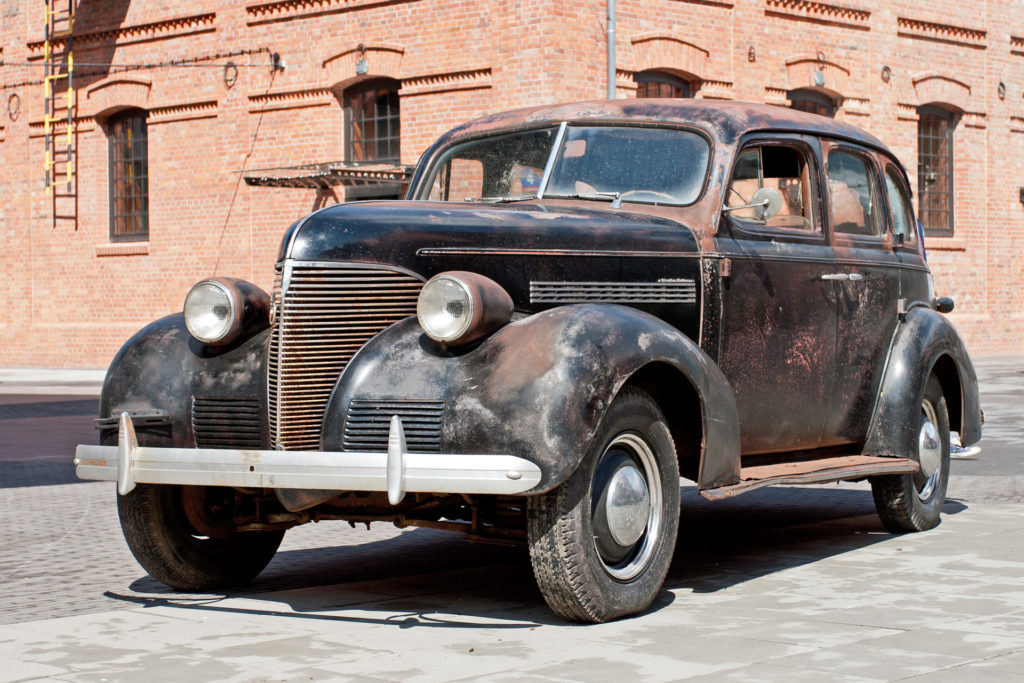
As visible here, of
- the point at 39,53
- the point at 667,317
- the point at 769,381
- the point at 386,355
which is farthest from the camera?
the point at 39,53

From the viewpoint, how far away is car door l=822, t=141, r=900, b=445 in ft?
23.9

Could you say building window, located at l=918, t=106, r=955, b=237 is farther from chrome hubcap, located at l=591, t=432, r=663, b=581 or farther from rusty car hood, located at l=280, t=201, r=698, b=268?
chrome hubcap, located at l=591, t=432, r=663, b=581

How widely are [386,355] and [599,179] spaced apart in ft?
5.76

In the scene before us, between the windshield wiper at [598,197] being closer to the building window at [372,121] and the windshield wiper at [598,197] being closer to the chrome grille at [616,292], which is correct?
the chrome grille at [616,292]

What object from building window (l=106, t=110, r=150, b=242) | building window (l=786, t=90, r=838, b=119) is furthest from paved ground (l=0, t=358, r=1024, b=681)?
building window (l=106, t=110, r=150, b=242)

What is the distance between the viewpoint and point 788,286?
687cm

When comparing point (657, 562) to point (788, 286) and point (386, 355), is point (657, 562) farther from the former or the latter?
point (788, 286)

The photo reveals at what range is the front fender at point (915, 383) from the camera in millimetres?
7453

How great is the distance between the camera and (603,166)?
6789 millimetres

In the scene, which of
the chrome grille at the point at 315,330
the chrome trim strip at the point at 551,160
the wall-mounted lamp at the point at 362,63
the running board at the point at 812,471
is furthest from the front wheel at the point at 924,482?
the wall-mounted lamp at the point at 362,63

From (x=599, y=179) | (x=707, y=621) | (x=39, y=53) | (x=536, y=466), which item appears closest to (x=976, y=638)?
(x=707, y=621)

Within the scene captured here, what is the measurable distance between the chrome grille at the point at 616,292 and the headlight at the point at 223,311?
3.71ft

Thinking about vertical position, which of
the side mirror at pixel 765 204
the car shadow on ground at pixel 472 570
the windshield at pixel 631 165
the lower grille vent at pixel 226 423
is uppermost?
the windshield at pixel 631 165

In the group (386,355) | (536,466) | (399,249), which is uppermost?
(399,249)
